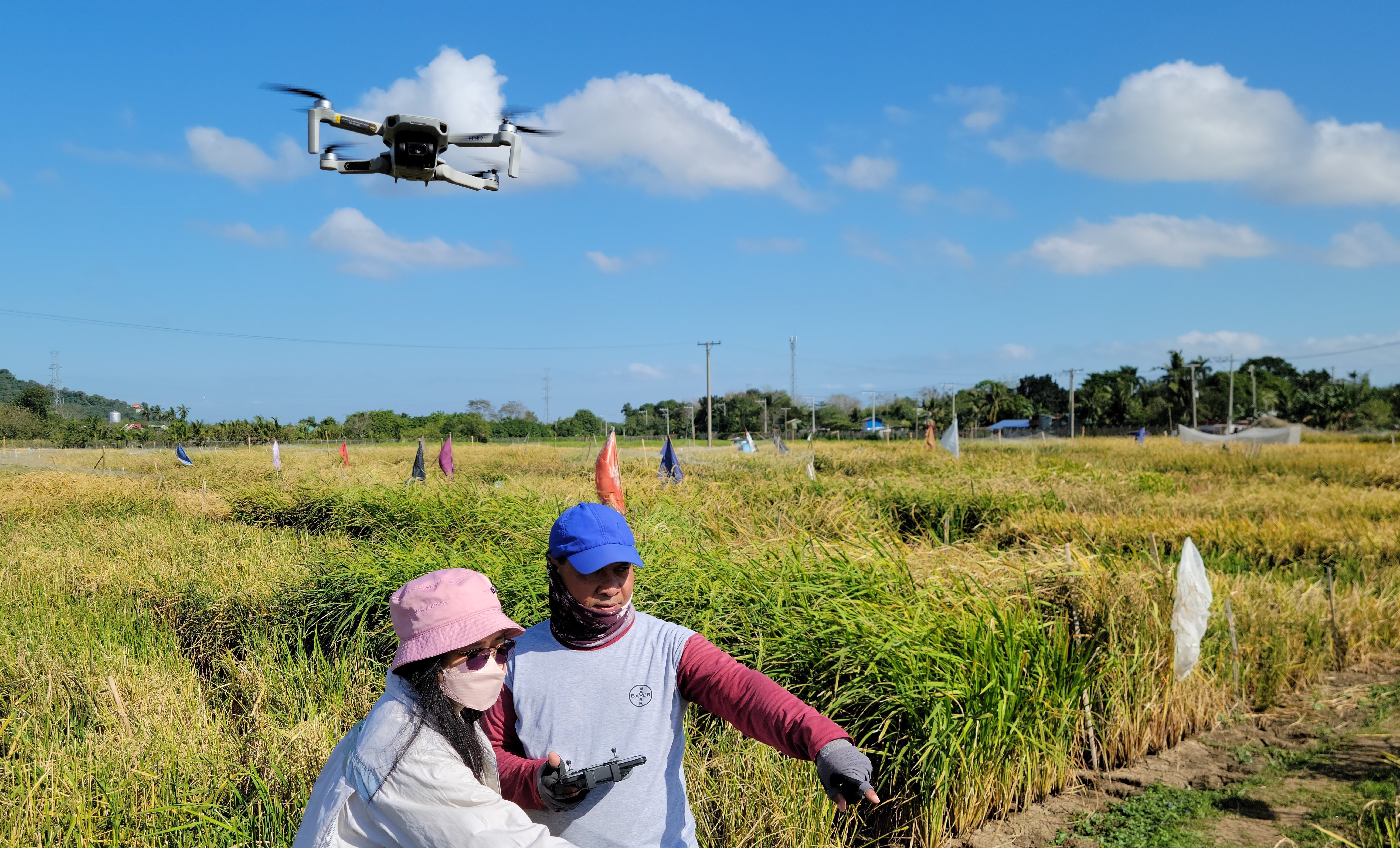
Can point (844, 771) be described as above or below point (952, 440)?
below

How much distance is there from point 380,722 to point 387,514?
31.4 feet

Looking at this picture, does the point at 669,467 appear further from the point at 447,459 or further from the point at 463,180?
the point at 463,180

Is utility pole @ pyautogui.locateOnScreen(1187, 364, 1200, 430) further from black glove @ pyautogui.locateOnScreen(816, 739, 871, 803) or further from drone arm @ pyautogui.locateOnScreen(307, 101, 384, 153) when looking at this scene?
black glove @ pyautogui.locateOnScreen(816, 739, 871, 803)

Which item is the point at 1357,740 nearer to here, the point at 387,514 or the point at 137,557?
the point at 387,514

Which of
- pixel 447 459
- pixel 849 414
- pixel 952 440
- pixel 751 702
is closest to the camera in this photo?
pixel 751 702

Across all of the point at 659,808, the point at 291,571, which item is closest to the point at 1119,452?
the point at 291,571

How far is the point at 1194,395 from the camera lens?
215 ft

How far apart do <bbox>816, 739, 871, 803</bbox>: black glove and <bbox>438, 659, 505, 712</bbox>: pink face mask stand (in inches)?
27.8

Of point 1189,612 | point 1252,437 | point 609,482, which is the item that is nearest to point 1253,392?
point 1252,437

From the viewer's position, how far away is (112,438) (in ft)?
187

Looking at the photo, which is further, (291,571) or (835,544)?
(291,571)

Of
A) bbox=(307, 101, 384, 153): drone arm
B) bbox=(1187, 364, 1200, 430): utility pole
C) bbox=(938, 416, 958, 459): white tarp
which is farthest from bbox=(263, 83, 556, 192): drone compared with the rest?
bbox=(1187, 364, 1200, 430): utility pole

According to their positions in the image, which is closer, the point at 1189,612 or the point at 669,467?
the point at 1189,612

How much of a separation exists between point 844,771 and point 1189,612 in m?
4.65
